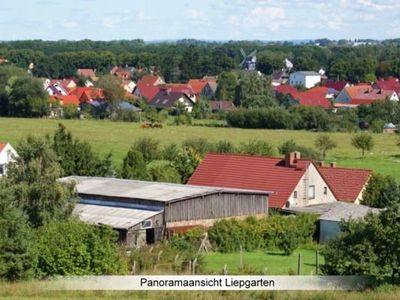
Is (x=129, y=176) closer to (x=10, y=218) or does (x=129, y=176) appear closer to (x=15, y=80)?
(x=10, y=218)

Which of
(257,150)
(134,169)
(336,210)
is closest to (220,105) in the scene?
(257,150)

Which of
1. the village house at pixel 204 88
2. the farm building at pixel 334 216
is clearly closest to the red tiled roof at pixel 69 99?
the village house at pixel 204 88

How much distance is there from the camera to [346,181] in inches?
1499

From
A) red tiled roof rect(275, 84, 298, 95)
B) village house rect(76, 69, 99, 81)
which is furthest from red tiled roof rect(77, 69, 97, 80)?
red tiled roof rect(275, 84, 298, 95)

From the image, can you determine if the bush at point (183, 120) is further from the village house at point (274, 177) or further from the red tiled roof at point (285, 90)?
the village house at point (274, 177)

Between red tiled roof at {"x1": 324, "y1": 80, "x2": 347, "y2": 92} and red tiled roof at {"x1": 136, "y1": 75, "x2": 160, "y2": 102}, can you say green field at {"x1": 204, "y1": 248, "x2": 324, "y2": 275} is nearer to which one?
red tiled roof at {"x1": 136, "y1": 75, "x2": 160, "y2": 102}

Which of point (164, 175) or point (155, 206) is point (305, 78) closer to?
point (164, 175)

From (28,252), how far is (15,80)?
238 feet

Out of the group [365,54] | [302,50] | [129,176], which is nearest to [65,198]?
[129,176]

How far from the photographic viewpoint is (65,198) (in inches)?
1014

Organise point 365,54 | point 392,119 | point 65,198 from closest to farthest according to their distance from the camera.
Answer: point 65,198
point 392,119
point 365,54

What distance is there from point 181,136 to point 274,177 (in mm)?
33493

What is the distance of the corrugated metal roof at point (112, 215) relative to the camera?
1113 inches

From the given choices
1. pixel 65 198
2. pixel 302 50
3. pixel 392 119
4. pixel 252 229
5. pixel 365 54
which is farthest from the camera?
pixel 302 50
